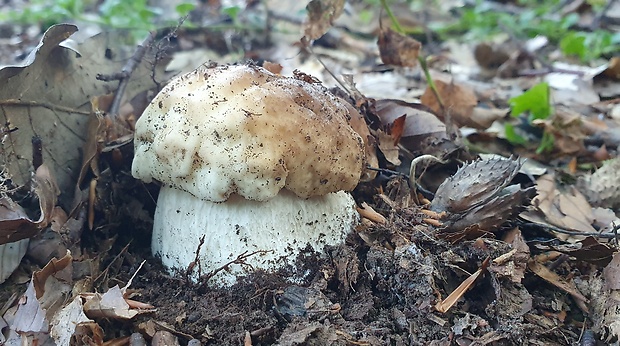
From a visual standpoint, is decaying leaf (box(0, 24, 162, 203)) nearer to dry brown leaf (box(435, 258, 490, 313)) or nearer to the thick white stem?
the thick white stem

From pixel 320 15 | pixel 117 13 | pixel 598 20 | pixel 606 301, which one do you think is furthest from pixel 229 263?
pixel 598 20

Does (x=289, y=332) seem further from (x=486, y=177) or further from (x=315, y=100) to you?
(x=486, y=177)

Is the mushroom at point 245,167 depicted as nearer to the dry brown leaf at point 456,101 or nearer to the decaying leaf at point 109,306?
the decaying leaf at point 109,306

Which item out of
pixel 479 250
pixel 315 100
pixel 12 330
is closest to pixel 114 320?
pixel 12 330

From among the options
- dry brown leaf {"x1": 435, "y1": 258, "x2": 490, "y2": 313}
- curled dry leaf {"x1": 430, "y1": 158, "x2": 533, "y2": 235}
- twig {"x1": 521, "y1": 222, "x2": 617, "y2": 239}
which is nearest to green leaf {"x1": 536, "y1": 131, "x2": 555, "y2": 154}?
twig {"x1": 521, "y1": 222, "x2": 617, "y2": 239}

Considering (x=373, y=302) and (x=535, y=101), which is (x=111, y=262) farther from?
(x=535, y=101)

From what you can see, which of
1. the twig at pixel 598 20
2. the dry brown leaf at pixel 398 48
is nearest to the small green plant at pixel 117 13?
the dry brown leaf at pixel 398 48
